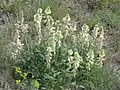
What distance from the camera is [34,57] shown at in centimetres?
529

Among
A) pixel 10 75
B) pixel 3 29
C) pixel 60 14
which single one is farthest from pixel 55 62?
pixel 60 14

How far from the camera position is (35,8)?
6.92 m

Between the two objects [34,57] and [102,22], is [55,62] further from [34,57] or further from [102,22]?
[102,22]

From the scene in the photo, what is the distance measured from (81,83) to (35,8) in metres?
2.15

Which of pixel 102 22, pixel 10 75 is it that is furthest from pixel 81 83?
pixel 102 22

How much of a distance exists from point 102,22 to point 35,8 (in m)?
1.32

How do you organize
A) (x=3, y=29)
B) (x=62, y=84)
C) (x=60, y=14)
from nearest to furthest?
1. (x=62, y=84)
2. (x=3, y=29)
3. (x=60, y=14)

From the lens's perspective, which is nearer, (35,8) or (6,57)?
(6,57)

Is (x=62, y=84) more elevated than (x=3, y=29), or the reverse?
(x=3, y=29)

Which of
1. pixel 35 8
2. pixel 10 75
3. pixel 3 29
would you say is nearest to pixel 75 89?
pixel 10 75

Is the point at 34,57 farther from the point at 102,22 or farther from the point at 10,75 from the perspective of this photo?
the point at 102,22

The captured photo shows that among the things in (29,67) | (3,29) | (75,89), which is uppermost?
(3,29)

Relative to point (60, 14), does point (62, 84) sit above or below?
below

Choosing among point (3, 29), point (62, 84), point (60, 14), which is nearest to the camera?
point (62, 84)
